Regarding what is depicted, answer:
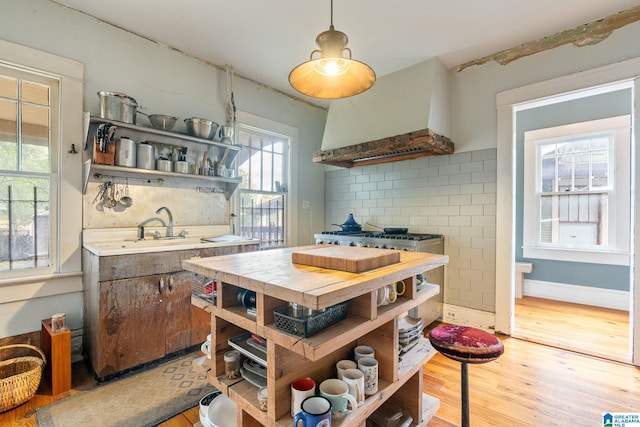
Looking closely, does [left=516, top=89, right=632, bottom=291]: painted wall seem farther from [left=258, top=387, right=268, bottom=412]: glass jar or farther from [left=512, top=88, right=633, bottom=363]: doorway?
[left=258, top=387, right=268, bottom=412]: glass jar

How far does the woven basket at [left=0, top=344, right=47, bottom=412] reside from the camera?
1.70m

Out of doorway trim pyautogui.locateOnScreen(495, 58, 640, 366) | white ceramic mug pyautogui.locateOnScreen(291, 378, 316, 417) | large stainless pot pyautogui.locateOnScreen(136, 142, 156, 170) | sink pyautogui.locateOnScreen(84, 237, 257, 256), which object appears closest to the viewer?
white ceramic mug pyautogui.locateOnScreen(291, 378, 316, 417)

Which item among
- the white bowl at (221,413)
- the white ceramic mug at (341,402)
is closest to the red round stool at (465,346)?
the white ceramic mug at (341,402)

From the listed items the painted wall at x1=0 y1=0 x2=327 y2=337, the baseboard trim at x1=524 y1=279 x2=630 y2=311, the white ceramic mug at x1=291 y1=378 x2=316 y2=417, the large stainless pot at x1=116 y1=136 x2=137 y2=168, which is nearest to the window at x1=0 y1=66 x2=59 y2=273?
the painted wall at x1=0 y1=0 x2=327 y2=337

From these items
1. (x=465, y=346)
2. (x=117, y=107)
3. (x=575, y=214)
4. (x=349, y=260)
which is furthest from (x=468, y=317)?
(x=117, y=107)

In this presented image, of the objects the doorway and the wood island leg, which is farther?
the doorway

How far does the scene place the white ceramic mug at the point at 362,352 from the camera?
4.12ft

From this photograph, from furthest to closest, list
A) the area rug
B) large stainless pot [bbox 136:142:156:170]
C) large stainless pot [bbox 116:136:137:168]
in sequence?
large stainless pot [bbox 136:142:156:170]
large stainless pot [bbox 116:136:137:168]
the area rug

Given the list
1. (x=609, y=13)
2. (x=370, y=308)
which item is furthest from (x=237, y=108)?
(x=609, y=13)

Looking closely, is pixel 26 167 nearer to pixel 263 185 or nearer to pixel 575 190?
pixel 263 185

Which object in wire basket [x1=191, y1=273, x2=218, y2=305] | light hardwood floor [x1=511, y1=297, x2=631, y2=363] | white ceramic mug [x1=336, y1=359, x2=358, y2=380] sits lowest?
light hardwood floor [x1=511, y1=297, x2=631, y2=363]

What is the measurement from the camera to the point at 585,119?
3.71 m

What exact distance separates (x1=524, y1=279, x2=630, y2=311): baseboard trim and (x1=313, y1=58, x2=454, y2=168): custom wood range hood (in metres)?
2.54

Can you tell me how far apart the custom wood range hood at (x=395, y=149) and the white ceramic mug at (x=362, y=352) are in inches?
83.3
